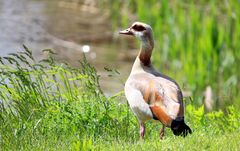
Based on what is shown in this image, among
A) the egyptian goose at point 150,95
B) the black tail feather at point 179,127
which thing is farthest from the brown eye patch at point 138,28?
the black tail feather at point 179,127

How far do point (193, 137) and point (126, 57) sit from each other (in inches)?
338

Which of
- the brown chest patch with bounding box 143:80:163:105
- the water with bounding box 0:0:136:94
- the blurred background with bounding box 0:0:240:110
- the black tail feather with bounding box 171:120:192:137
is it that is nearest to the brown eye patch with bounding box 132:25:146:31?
the blurred background with bounding box 0:0:240:110

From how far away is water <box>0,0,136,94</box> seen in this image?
15117 mm

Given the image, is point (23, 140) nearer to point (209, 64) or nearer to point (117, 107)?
point (117, 107)

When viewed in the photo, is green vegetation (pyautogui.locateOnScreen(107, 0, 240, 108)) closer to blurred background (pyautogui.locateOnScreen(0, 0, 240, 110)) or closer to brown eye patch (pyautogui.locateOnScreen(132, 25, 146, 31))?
blurred background (pyautogui.locateOnScreen(0, 0, 240, 110))

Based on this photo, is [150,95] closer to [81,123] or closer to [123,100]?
[81,123]

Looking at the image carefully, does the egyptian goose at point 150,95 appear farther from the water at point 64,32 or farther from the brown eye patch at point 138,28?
the water at point 64,32

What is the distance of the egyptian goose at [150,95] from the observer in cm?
702

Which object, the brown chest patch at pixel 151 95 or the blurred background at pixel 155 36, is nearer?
the brown chest patch at pixel 151 95

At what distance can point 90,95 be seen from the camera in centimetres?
831

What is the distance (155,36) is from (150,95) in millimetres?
5335

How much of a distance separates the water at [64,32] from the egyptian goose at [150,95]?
5.39 metres

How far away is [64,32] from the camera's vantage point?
→ 1692 cm

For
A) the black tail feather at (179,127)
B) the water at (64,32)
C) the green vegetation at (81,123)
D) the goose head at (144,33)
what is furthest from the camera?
the water at (64,32)
